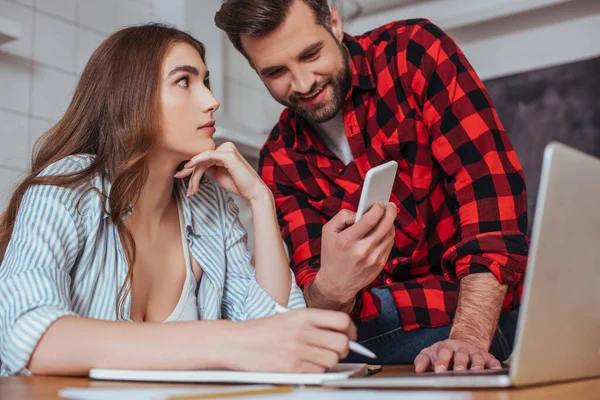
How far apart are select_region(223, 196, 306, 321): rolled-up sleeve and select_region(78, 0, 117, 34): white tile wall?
124 cm

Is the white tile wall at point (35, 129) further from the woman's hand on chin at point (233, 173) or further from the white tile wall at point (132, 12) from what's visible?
the woman's hand on chin at point (233, 173)

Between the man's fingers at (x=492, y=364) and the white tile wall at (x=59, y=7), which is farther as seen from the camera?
the white tile wall at (x=59, y=7)

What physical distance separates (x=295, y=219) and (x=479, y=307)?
0.55 metres

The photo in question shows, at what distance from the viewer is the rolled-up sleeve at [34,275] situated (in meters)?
0.81

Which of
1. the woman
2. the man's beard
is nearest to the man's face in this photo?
the man's beard

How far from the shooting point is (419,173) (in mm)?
1520

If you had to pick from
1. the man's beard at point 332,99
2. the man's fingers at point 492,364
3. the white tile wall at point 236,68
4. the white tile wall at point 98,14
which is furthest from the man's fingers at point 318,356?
→ the white tile wall at point 236,68

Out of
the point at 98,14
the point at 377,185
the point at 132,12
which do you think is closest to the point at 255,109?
the point at 132,12

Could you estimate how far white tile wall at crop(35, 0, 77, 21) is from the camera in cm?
217

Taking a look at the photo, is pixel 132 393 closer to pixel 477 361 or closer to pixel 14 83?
pixel 477 361

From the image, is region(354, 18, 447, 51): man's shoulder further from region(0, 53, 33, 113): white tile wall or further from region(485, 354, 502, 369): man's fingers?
region(0, 53, 33, 113): white tile wall

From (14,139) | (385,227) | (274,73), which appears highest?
(274,73)

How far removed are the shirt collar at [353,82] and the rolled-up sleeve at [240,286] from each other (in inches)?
12.0

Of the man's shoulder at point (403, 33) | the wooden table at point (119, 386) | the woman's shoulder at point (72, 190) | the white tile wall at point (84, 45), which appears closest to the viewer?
the wooden table at point (119, 386)
